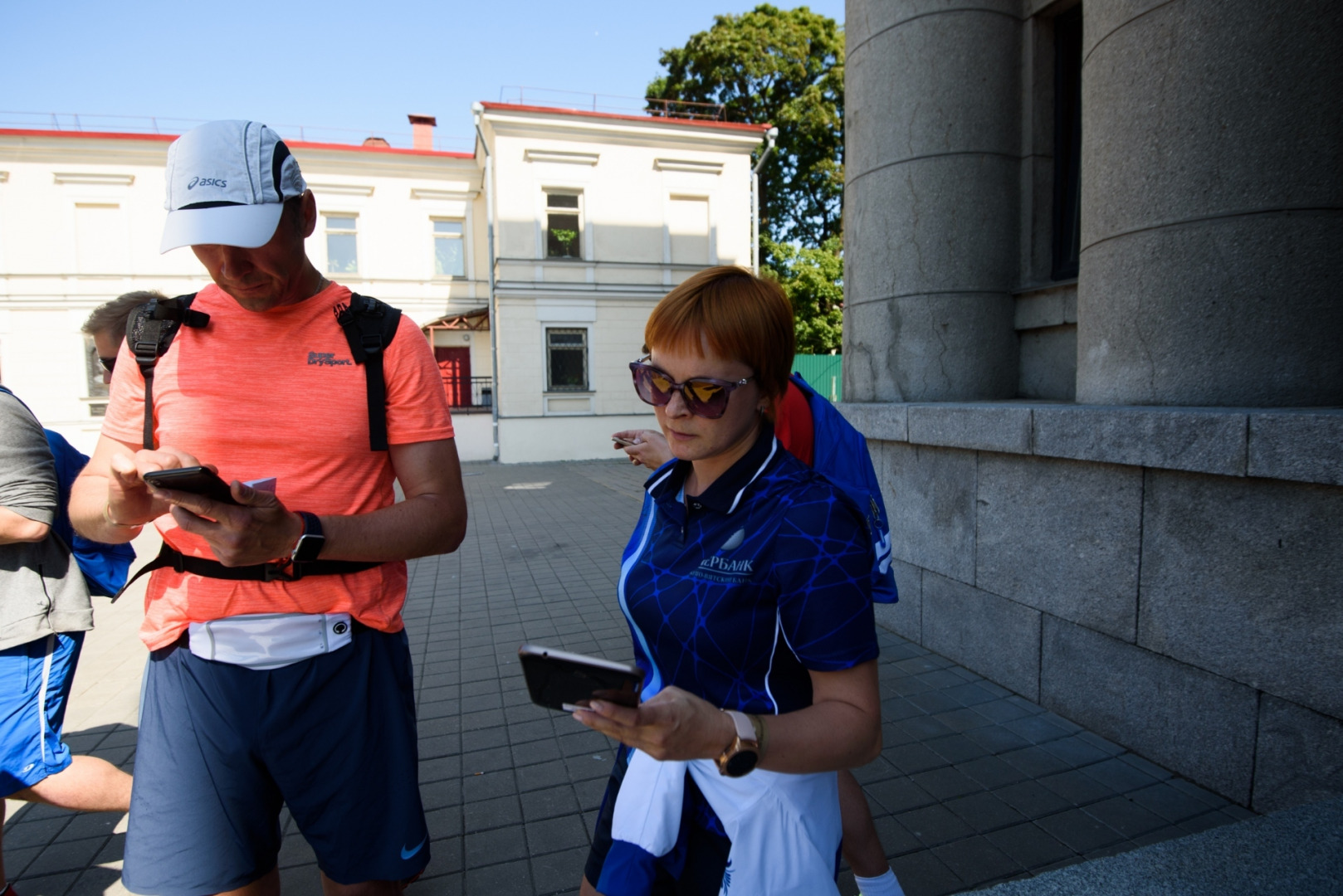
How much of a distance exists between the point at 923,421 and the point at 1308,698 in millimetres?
2395

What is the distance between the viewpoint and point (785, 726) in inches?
50.6

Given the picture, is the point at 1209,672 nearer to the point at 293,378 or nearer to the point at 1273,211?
the point at 1273,211

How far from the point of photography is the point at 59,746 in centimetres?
263

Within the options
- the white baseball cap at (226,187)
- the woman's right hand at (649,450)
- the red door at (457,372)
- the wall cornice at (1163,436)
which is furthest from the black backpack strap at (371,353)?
the red door at (457,372)

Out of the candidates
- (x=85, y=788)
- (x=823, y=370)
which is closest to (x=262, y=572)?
(x=85, y=788)

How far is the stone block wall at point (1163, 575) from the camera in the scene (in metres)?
2.69

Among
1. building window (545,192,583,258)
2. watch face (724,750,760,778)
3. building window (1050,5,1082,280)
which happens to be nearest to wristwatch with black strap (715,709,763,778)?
watch face (724,750,760,778)

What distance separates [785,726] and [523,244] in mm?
18850

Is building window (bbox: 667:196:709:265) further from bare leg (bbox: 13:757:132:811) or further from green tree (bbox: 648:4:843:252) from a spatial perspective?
bare leg (bbox: 13:757:132:811)

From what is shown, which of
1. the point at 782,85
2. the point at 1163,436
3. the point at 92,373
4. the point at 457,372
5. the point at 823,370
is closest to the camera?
the point at 1163,436

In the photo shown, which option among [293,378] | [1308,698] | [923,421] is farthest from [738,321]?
[923,421]

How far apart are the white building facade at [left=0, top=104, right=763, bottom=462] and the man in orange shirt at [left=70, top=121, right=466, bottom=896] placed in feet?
57.1

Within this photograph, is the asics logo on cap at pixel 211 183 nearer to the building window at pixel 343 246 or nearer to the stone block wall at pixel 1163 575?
the stone block wall at pixel 1163 575

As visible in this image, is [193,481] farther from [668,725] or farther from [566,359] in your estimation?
[566,359]
